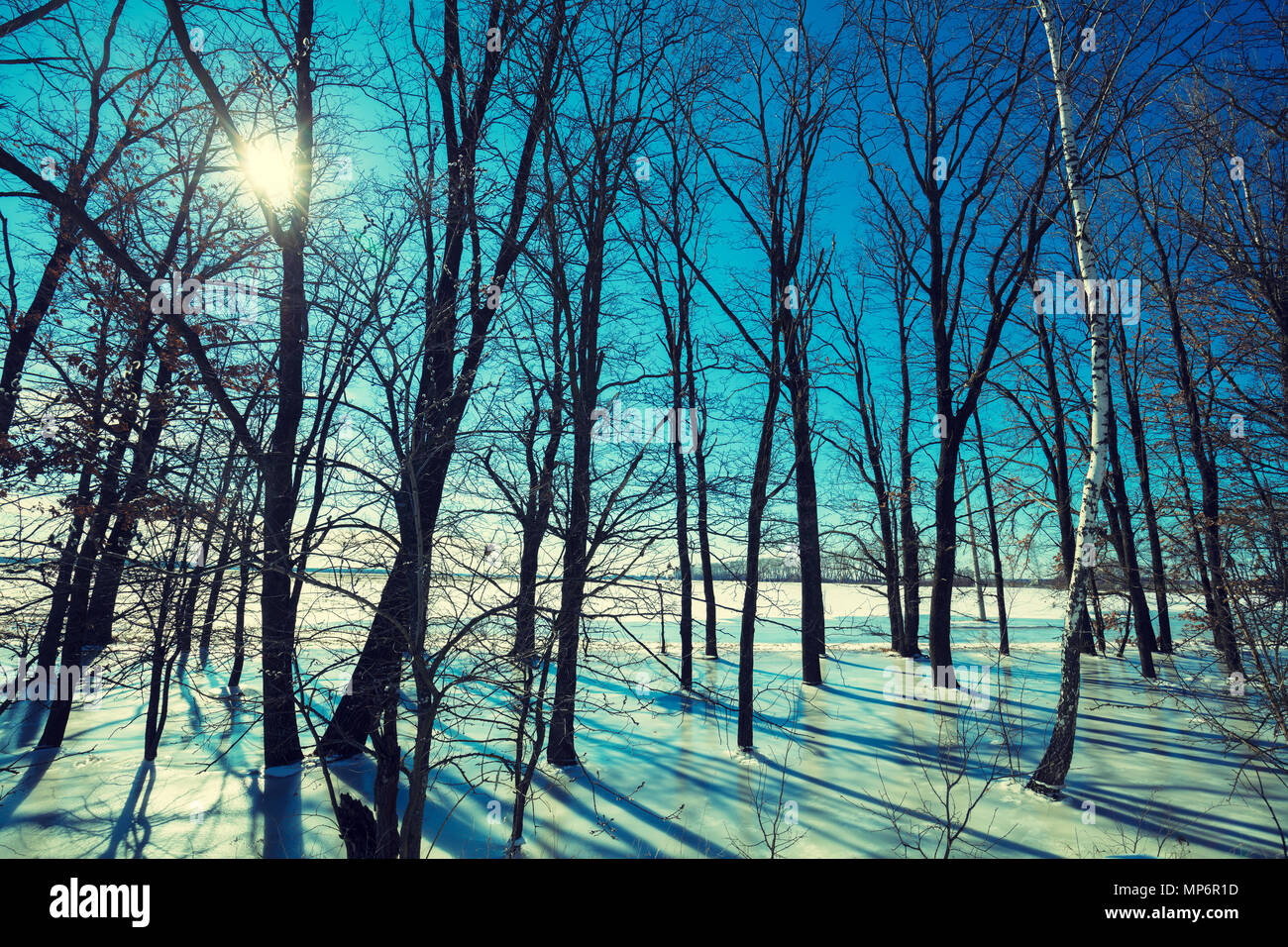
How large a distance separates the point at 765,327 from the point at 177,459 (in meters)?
8.81

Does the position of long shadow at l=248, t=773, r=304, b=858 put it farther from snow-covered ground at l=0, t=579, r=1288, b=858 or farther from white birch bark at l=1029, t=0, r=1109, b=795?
white birch bark at l=1029, t=0, r=1109, b=795

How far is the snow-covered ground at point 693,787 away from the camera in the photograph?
18.7 feet

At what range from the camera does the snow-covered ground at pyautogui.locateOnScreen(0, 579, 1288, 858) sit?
5695mm

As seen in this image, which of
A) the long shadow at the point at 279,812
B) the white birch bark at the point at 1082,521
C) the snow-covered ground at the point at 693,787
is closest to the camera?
the snow-covered ground at the point at 693,787

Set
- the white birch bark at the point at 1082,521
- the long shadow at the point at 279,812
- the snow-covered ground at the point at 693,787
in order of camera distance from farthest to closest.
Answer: the white birch bark at the point at 1082,521, the long shadow at the point at 279,812, the snow-covered ground at the point at 693,787

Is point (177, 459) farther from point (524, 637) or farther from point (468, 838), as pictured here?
point (468, 838)

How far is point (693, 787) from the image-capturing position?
7.48 meters

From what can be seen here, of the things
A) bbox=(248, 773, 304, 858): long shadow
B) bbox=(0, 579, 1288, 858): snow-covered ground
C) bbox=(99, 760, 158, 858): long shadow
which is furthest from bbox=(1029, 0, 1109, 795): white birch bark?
bbox=(99, 760, 158, 858): long shadow

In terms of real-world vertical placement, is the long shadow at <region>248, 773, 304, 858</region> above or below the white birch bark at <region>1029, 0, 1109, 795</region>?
below

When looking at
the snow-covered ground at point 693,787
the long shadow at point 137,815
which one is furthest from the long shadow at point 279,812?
the long shadow at point 137,815

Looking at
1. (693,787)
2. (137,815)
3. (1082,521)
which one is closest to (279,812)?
(137,815)

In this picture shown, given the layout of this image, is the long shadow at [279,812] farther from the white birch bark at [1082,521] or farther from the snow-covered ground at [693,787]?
the white birch bark at [1082,521]

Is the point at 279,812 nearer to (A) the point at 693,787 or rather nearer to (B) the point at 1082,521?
(A) the point at 693,787
